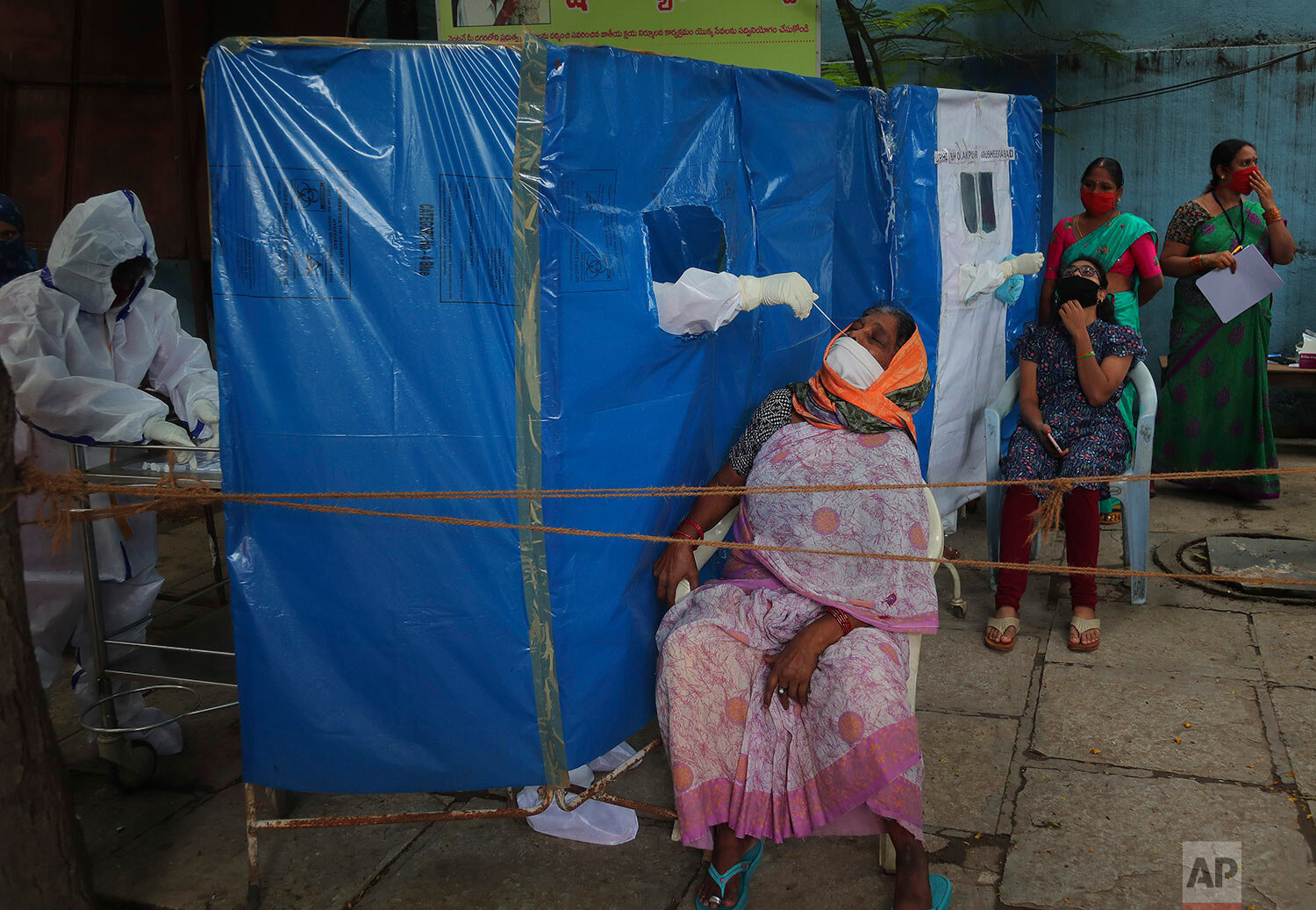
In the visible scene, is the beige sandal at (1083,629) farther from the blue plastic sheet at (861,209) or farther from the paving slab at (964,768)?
the blue plastic sheet at (861,209)

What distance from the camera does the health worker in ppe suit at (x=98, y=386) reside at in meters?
2.60

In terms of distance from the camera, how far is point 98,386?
2.61 meters

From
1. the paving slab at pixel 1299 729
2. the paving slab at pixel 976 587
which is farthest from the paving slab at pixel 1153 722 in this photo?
the paving slab at pixel 976 587

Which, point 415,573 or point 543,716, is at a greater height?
point 415,573

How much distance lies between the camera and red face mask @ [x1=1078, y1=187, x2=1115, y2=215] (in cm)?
433

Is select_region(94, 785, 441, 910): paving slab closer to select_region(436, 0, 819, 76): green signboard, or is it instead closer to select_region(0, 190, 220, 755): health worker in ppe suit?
select_region(0, 190, 220, 755): health worker in ppe suit

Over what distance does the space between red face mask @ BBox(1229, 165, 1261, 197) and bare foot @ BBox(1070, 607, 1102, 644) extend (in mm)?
2409

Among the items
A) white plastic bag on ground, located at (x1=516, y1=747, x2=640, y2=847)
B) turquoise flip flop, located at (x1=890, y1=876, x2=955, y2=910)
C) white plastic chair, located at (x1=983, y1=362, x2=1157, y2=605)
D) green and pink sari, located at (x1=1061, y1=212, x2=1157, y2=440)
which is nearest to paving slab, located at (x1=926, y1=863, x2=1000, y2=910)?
turquoise flip flop, located at (x1=890, y1=876, x2=955, y2=910)

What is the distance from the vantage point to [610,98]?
2199mm

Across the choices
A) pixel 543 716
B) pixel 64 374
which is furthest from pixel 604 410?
pixel 64 374

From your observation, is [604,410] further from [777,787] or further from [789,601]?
[777,787]

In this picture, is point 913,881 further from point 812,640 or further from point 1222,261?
point 1222,261

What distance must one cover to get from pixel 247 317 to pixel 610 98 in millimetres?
891

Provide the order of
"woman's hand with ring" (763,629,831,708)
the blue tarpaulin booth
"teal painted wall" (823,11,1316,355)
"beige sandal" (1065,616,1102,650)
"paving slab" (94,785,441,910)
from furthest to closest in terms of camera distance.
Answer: "teal painted wall" (823,11,1316,355) < "beige sandal" (1065,616,1102,650) < "paving slab" (94,785,441,910) < "woman's hand with ring" (763,629,831,708) < the blue tarpaulin booth
